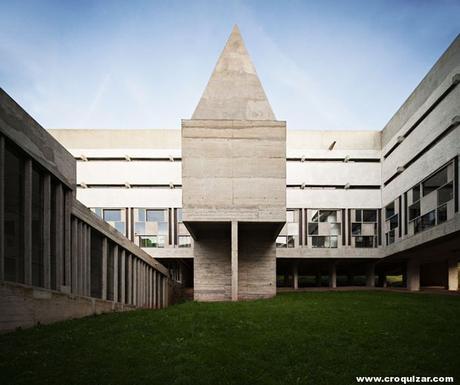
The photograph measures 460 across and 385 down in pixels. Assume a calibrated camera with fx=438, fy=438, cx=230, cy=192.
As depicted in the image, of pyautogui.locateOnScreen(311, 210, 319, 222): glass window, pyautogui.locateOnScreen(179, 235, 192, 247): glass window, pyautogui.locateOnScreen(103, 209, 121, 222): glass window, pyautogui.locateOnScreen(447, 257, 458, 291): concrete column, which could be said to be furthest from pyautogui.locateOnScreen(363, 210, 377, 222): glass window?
pyautogui.locateOnScreen(103, 209, 121, 222): glass window

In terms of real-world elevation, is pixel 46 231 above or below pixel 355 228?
above

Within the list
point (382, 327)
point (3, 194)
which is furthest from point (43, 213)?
point (382, 327)

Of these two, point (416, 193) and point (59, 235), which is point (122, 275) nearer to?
point (59, 235)

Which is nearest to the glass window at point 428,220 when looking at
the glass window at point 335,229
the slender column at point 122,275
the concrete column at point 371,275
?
the glass window at point 335,229

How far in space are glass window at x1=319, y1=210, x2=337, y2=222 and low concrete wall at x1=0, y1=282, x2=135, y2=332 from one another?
2863 cm

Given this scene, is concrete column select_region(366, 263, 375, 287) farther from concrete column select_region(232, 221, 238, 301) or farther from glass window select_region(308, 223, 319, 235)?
concrete column select_region(232, 221, 238, 301)

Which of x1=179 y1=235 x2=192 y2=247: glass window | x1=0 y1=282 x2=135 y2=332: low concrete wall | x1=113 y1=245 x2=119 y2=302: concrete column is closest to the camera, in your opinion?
x1=0 y1=282 x2=135 y2=332: low concrete wall

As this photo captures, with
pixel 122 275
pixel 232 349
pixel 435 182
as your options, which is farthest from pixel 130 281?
pixel 435 182

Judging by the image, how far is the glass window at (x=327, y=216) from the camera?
140 feet

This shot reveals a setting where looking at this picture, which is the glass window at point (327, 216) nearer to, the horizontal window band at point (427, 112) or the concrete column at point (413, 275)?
the horizontal window band at point (427, 112)

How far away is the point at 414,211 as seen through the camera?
1366 inches

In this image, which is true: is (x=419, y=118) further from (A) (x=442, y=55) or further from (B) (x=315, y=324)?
(B) (x=315, y=324)

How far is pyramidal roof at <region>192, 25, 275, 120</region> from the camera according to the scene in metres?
25.5

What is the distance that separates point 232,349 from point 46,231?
9.08 m
